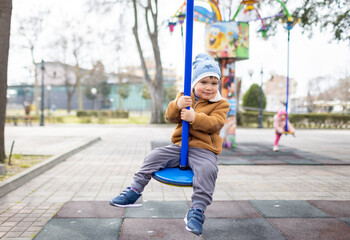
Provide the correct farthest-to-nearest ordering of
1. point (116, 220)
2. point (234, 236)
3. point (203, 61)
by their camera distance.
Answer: point (116, 220), point (234, 236), point (203, 61)

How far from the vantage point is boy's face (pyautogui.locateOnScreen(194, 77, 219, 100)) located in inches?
99.7

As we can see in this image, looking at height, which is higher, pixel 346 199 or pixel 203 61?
pixel 203 61

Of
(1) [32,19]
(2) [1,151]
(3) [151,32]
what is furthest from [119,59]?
(2) [1,151]

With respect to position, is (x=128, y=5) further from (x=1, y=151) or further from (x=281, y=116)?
(x=1, y=151)

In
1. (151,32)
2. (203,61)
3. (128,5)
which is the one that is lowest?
(203,61)

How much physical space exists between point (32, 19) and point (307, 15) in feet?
89.5

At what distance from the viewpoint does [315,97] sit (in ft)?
230

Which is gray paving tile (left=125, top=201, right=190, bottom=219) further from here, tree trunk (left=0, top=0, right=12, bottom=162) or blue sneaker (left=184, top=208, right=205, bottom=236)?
tree trunk (left=0, top=0, right=12, bottom=162)

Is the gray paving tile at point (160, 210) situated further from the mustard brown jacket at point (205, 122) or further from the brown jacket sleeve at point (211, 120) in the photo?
the brown jacket sleeve at point (211, 120)

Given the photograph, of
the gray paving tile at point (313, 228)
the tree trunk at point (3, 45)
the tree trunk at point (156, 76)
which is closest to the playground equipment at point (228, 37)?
the tree trunk at point (3, 45)

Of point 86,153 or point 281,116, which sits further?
point 281,116

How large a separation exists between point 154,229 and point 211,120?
1346mm

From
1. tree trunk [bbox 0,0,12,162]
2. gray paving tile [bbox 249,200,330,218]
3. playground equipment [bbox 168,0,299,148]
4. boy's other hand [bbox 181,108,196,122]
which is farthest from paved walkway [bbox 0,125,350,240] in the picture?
playground equipment [bbox 168,0,299,148]

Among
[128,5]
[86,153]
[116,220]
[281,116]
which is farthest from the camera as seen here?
[128,5]
